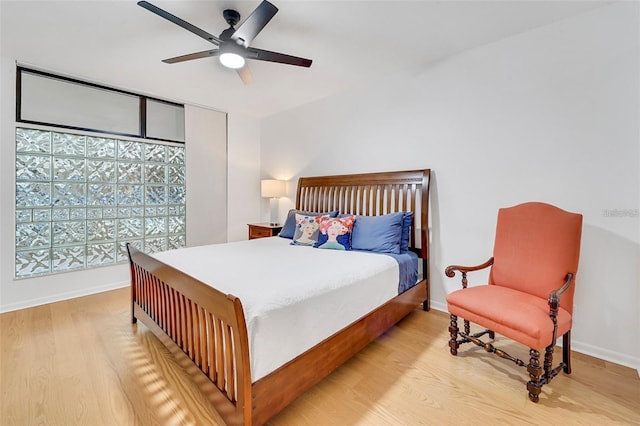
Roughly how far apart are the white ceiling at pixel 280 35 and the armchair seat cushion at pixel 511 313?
207 centimetres

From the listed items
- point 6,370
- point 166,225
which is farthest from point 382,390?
point 166,225

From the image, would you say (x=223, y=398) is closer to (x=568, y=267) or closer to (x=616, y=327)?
(x=568, y=267)

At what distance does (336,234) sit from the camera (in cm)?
A: 279

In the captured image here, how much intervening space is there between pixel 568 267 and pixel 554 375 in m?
0.67

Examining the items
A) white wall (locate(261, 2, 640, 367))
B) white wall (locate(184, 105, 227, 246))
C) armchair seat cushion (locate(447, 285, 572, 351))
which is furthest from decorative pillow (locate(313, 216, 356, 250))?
white wall (locate(184, 105, 227, 246))

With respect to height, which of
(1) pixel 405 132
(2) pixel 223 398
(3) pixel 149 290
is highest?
(1) pixel 405 132

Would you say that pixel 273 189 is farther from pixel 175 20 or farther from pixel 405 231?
pixel 175 20

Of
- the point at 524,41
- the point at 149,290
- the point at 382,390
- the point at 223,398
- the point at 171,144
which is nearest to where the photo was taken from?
the point at 223,398

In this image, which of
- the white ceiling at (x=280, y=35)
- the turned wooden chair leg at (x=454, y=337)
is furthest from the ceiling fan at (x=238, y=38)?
the turned wooden chair leg at (x=454, y=337)

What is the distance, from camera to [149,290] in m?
2.17

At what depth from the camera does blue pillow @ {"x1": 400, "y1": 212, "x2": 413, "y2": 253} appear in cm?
274

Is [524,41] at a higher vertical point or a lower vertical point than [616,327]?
higher

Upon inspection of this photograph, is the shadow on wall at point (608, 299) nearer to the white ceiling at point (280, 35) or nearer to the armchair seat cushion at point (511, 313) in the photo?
the armchair seat cushion at point (511, 313)

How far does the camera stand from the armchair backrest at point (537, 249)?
181cm
